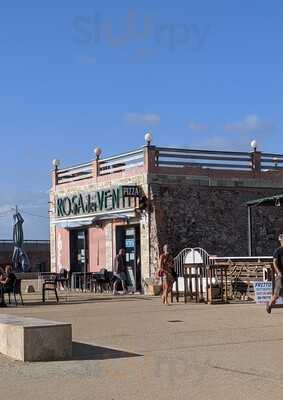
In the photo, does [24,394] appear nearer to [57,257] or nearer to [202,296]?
[202,296]

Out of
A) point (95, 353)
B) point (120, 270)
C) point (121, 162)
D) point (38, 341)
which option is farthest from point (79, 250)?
point (38, 341)

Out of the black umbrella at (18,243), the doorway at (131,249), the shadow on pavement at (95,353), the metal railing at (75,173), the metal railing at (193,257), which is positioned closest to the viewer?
the shadow on pavement at (95,353)

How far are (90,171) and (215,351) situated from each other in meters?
20.6

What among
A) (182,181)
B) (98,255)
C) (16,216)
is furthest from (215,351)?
(16,216)

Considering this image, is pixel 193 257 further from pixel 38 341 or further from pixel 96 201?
pixel 38 341

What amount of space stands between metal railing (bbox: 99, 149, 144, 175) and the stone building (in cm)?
4

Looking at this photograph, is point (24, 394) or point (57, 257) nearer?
point (24, 394)

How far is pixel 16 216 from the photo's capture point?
131 feet

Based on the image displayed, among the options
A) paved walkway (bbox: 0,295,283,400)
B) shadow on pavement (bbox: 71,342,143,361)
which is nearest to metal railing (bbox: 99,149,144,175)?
paved walkway (bbox: 0,295,283,400)

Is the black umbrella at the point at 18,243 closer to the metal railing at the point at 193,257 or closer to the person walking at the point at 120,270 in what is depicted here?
the person walking at the point at 120,270

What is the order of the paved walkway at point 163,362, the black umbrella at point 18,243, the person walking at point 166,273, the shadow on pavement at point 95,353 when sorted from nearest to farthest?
the paved walkway at point 163,362 → the shadow on pavement at point 95,353 → the person walking at point 166,273 → the black umbrella at point 18,243

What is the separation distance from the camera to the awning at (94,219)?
27.4 meters

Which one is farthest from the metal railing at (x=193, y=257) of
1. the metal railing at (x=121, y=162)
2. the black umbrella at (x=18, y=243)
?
the black umbrella at (x=18, y=243)

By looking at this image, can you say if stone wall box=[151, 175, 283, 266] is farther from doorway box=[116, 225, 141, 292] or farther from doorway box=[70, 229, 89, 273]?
doorway box=[70, 229, 89, 273]
